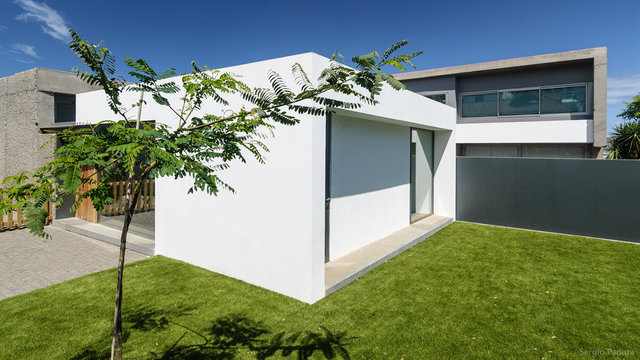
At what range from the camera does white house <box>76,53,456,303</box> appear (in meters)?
5.29

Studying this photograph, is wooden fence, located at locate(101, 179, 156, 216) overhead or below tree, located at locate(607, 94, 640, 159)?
below

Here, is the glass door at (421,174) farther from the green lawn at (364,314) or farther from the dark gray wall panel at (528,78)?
the dark gray wall panel at (528,78)

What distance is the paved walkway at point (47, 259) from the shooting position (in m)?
6.23

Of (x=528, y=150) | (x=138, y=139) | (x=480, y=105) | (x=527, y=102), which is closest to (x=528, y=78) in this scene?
(x=527, y=102)

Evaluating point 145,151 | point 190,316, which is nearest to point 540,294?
point 190,316

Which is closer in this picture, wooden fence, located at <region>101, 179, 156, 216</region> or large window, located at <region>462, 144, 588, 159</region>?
wooden fence, located at <region>101, 179, 156, 216</region>

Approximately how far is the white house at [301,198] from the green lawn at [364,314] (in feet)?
1.39

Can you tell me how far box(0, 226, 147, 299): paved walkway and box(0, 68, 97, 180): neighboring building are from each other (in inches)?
116

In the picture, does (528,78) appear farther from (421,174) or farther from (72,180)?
(72,180)

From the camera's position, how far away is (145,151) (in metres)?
2.27

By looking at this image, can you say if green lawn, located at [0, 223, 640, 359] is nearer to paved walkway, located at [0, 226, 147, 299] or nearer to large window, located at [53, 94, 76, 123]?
paved walkway, located at [0, 226, 147, 299]

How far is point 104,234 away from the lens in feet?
29.7

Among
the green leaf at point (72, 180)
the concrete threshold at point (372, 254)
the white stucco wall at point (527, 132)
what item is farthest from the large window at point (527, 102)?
the green leaf at point (72, 180)

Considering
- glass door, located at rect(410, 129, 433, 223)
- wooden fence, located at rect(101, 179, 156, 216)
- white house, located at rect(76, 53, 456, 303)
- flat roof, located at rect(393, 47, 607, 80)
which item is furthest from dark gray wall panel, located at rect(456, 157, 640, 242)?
wooden fence, located at rect(101, 179, 156, 216)
